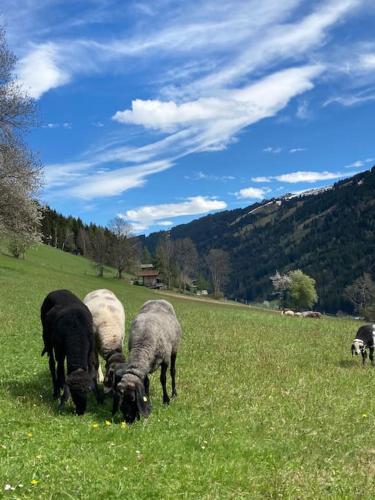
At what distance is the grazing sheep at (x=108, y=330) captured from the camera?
13688mm

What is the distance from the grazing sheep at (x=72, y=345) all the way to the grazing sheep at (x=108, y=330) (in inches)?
39.3

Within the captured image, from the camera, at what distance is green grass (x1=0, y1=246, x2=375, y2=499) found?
779cm

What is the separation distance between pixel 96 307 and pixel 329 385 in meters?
8.76

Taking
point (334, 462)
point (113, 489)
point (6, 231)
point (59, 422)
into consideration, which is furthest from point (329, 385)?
point (6, 231)

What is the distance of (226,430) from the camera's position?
10.8 m

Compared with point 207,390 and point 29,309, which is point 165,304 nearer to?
point 207,390

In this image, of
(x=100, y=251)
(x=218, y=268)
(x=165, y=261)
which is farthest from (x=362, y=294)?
(x=100, y=251)

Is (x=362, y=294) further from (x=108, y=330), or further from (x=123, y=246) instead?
(x=108, y=330)

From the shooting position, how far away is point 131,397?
10.8 m

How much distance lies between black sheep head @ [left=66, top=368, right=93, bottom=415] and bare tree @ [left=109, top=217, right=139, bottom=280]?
118058 millimetres

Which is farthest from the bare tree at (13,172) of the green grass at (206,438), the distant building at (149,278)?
the distant building at (149,278)

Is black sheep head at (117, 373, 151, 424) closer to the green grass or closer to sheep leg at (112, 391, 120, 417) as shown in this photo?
sheep leg at (112, 391, 120, 417)

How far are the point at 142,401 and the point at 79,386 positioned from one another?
159 centimetres

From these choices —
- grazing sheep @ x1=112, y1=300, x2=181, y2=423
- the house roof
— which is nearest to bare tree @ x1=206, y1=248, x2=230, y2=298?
the house roof
